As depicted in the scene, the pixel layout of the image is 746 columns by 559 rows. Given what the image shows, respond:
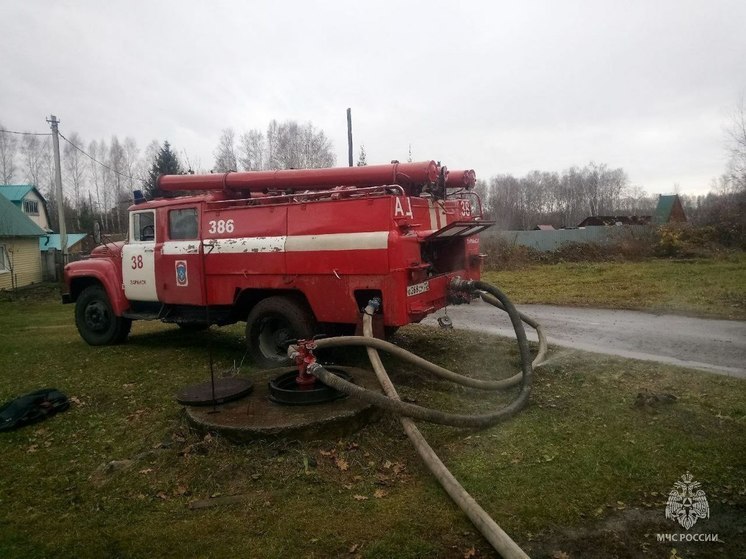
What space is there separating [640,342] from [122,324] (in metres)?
8.72

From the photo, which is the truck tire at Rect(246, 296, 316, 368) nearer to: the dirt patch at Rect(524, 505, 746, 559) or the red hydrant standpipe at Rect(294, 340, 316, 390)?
the red hydrant standpipe at Rect(294, 340, 316, 390)

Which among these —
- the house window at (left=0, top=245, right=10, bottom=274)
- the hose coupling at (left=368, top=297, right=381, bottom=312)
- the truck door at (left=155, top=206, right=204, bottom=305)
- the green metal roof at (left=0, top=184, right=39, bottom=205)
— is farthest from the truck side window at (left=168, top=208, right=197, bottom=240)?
the green metal roof at (left=0, top=184, right=39, bottom=205)

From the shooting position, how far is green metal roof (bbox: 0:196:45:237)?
24.8 metres

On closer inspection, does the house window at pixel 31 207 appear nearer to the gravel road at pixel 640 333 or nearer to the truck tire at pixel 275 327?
the gravel road at pixel 640 333

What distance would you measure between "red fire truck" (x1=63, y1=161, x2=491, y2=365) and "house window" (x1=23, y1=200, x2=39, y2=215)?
113 ft

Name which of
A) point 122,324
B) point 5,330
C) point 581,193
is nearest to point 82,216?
point 5,330

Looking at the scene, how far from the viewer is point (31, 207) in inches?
1489

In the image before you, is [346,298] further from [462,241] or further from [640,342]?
[640,342]

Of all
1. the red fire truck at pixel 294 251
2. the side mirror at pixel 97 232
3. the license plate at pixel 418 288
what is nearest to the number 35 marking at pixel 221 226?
the red fire truck at pixel 294 251

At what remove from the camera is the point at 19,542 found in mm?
3371

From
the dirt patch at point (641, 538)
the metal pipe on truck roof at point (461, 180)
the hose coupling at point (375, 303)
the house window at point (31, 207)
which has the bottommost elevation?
the dirt patch at point (641, 538)

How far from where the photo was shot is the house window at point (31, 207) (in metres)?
36.8

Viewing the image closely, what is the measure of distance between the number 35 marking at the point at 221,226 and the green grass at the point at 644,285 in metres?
8.44

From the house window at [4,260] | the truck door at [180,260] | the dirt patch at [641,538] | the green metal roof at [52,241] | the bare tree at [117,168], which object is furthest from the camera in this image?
the bare tree at [117,168]
